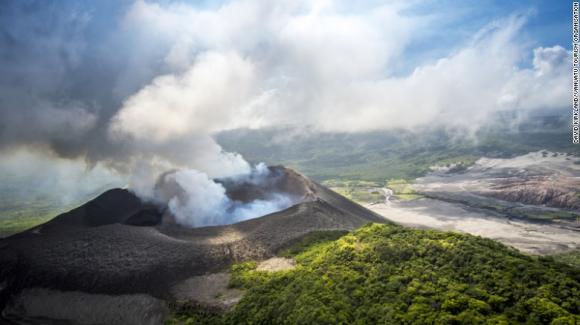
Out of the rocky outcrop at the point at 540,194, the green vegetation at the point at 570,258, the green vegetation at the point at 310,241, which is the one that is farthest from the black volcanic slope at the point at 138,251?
the rocky outcrop at the point at 540,194

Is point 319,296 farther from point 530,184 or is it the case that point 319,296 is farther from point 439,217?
point 530,184

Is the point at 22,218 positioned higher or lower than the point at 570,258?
higher

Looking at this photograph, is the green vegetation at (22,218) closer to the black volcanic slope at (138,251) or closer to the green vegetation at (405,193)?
A: the black volcanic slope at (138,251)

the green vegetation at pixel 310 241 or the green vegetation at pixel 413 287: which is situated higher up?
the green vegetation at pixel 310 241

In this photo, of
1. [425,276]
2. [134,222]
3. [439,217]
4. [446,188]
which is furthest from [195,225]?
[446,188]

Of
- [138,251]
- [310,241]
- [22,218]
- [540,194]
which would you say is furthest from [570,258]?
[22,218]

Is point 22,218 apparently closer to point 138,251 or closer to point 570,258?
point 138,251

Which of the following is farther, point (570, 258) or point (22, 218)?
point (22, 218)
